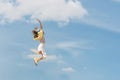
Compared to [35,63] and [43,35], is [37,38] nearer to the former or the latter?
[43,35]

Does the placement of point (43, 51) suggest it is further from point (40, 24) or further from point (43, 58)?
point (40, 24)

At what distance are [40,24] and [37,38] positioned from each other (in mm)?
2163

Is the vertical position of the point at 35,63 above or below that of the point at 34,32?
below

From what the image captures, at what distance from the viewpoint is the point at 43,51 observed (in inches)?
1400

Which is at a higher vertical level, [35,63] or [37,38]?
[37,38]

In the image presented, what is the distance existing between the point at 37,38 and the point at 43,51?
1.87 m

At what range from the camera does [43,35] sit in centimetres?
3509

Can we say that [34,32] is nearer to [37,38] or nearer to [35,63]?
[37,38]

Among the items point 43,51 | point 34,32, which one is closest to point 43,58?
point 43,51

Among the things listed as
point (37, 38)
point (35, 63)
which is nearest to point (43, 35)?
point (37, 38)

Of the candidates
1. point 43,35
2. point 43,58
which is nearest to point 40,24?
point 43,35

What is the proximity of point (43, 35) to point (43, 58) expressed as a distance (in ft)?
9.62

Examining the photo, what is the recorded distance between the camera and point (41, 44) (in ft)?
118

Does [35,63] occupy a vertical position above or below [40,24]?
below
